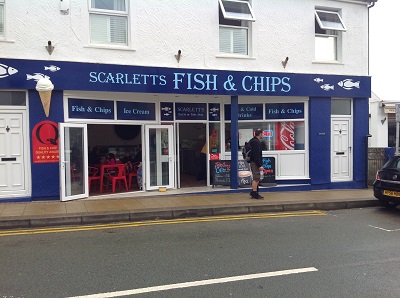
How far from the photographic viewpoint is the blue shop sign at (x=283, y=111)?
1214cm

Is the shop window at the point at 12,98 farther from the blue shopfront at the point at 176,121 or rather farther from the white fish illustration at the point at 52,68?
the white fish illustration at the point at 52,68

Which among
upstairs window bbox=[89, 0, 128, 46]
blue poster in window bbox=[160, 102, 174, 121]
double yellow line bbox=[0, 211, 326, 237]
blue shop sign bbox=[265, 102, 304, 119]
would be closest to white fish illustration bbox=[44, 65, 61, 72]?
upstairs window bbox=[89, 0, 128, 46]

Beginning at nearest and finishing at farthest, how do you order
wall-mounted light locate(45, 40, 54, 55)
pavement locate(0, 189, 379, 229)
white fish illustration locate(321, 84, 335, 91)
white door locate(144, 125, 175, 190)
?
pavement locate(0, 189, 379, 229) < wall-mounted light locate(45, 40, 54, 55) < white door locate(144, 125, 175, 190) < white fish illustration locate(321, 84, 335, 91)

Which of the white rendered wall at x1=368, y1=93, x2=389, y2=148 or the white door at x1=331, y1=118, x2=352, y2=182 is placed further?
the white rendered wall at x1=368, y1=93, x2=389, y2=148

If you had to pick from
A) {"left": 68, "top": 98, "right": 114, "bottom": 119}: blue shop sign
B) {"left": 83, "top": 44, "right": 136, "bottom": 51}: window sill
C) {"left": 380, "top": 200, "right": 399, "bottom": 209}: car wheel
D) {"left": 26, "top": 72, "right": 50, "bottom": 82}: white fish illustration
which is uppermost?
{"left": 83, "top": 44, "right": 136, "bottom": 51}: window sill

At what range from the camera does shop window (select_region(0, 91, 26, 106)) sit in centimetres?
919

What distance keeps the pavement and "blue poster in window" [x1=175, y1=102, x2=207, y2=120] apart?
2.39 metres

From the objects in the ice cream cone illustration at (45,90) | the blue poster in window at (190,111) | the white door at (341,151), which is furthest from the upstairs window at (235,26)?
the ice cream cone illustration at (45,90)

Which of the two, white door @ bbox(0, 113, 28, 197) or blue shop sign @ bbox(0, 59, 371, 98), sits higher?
blue shop sign @ bbox(0, 59, 371, 98)

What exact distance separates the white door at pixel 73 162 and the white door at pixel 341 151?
26.1 feet

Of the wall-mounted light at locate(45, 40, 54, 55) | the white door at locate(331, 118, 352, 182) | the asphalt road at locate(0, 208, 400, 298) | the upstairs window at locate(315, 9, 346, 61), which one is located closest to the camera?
the asphalt road at locate(0, 208, 400, 298)

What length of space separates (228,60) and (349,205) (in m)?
5.33

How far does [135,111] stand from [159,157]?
153cm

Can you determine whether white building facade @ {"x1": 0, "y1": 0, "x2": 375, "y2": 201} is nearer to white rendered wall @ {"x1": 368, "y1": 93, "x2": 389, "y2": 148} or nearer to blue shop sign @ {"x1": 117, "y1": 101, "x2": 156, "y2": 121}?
blue shop sign @ {"x1": 117, "y1": 101, "x2": 156, "y2": 121}
